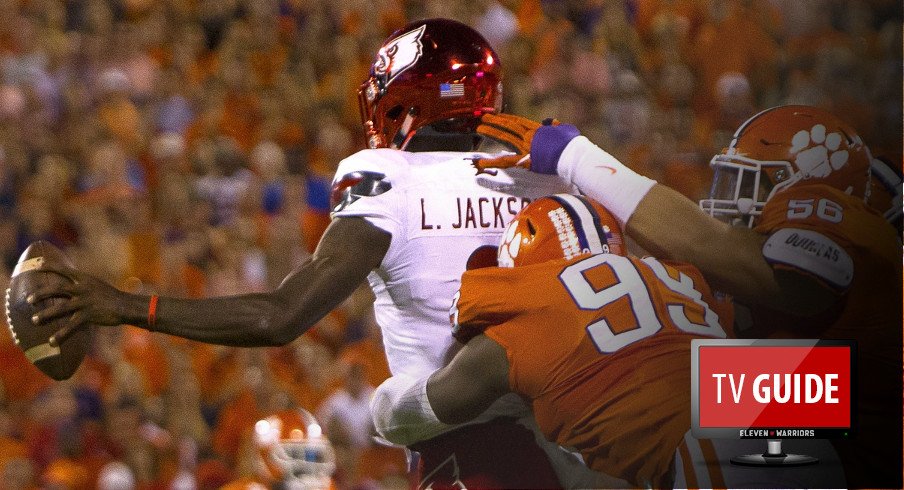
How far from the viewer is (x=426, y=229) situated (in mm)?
2383

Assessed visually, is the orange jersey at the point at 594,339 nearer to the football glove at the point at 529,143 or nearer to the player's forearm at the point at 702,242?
the player's forearm at the point at 702,242

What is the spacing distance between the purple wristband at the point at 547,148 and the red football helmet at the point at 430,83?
155mm

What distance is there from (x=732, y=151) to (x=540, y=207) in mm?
640

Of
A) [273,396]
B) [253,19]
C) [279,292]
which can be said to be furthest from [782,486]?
[253,19]

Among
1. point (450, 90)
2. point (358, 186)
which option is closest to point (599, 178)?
point (450, 90)

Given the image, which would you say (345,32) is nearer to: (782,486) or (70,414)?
(70,414)

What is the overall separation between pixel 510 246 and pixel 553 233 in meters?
0.08

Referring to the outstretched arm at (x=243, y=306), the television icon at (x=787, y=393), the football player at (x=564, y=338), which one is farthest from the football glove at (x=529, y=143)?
the television icon at (x=787, y=393)

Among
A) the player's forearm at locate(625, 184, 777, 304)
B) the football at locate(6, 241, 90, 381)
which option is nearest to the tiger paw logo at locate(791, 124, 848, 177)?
the player's forearm at locate(625, 184, 777, 304)

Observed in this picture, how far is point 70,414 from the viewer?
11.3ft

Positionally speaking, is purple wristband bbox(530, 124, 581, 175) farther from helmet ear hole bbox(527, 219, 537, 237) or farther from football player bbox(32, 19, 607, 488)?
helmet ear hole bbox(527, 219, 537, 237)

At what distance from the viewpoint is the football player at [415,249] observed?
2281 mm

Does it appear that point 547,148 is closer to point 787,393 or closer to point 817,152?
point 817,152

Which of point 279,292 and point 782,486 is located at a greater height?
point 279,292
